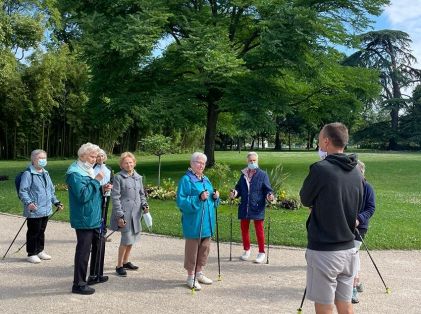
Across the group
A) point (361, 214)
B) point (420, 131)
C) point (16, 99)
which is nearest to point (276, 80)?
point (361, 214)

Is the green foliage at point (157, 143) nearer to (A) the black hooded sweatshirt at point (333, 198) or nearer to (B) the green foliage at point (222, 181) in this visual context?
(B) the green foliage at point (222, 181)

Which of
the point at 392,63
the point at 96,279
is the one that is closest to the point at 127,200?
the point at 96,279

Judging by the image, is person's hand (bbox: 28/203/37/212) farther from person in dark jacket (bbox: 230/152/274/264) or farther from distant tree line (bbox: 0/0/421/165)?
distant tree line (bbox: 0/0/421/165)

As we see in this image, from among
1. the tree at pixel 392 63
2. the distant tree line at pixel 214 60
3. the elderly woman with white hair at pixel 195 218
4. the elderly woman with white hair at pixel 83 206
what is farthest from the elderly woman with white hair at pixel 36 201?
the tree at pixel 392 63

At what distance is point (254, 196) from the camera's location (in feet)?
24.5

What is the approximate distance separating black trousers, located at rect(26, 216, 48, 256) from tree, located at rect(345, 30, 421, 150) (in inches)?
1982

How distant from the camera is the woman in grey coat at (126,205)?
21.0ft

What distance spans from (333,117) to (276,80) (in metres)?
5.20

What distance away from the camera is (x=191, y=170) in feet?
19.9

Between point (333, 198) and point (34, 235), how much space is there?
17.2 feet

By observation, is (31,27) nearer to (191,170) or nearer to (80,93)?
(80,93)

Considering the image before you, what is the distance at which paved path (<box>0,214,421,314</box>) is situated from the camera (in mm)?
5168

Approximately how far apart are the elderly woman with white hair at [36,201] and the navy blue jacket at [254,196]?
122 inches

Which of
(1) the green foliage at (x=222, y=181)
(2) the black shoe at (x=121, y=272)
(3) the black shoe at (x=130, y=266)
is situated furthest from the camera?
(1) the green foliage at (x=222, y=181)
